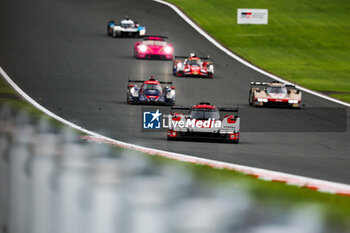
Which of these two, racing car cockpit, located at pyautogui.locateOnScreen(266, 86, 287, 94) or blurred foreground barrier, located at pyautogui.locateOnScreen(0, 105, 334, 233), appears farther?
racing car cockpit, located at pyautogui.locateOnScreen(266, 86, 287, 94)

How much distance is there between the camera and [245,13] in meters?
57.8

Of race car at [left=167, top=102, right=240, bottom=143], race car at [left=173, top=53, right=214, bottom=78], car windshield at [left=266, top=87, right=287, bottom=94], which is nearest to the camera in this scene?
race car at [left=167, top=102, right=240, bottom=143]

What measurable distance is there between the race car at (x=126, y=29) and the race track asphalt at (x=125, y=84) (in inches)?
27.5

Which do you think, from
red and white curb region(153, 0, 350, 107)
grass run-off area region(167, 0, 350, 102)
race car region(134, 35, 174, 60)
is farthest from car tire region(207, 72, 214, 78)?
race car region(134, 35, 174, 60)

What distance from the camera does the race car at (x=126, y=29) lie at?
55094 mm

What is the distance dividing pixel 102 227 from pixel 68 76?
38552 mm

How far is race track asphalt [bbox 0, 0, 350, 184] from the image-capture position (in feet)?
72.5

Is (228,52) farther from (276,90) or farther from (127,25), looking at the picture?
(276,90)

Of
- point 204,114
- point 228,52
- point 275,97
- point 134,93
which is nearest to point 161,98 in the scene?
point 134,93

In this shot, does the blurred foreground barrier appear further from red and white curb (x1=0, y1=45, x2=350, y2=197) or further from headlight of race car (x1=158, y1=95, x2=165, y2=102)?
headlight of race car (x1=158, y1=95, x2=165, y2=102)

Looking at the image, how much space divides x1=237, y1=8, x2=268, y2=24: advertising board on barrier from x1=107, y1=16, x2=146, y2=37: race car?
755 centimetres

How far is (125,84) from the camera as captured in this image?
40.1 meters

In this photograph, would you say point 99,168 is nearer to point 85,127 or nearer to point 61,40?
point 85,127

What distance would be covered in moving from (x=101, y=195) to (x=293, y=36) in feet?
183
